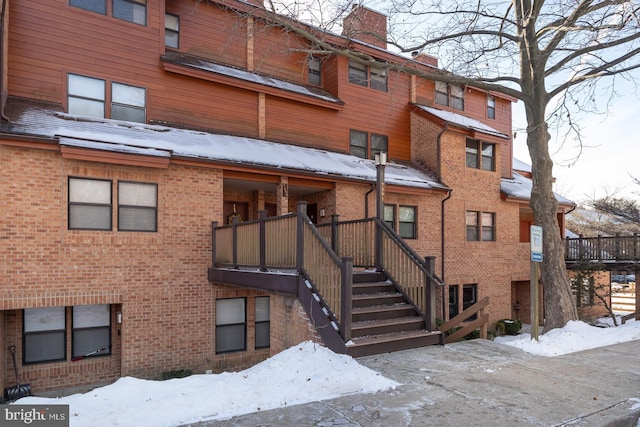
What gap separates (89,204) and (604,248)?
19855 millimetres

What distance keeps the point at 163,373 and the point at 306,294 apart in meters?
5.19

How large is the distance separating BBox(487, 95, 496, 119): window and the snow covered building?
5.76 meters

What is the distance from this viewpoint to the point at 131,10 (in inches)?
473

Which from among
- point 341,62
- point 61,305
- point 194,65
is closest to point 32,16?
point 194,65

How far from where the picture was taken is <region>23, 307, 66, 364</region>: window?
9375 mm

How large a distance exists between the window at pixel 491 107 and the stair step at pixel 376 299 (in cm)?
1555

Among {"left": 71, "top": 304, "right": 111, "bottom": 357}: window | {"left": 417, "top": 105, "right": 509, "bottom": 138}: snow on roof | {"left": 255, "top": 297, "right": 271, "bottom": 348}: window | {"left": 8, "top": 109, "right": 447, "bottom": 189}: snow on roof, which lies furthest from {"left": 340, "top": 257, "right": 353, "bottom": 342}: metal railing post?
{"left": 417, "top": 105, "right": 509, "bottom": 138}: snow on roof

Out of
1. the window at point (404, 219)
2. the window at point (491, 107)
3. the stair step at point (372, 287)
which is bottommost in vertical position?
the stair step at point (372, 287)

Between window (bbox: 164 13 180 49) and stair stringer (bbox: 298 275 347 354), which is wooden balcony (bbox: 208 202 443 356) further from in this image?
window (bbox: 164 13 180 49)

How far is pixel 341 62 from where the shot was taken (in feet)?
52.3

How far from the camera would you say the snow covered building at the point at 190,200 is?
8352 mm

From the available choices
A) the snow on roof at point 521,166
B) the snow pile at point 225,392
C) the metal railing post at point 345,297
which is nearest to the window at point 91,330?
the snow pile at point 225,392

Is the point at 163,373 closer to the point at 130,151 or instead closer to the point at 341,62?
the point at 130,151

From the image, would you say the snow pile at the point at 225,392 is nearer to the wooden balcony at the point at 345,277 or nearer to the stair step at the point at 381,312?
the wooden balcony at the point at 345,277
